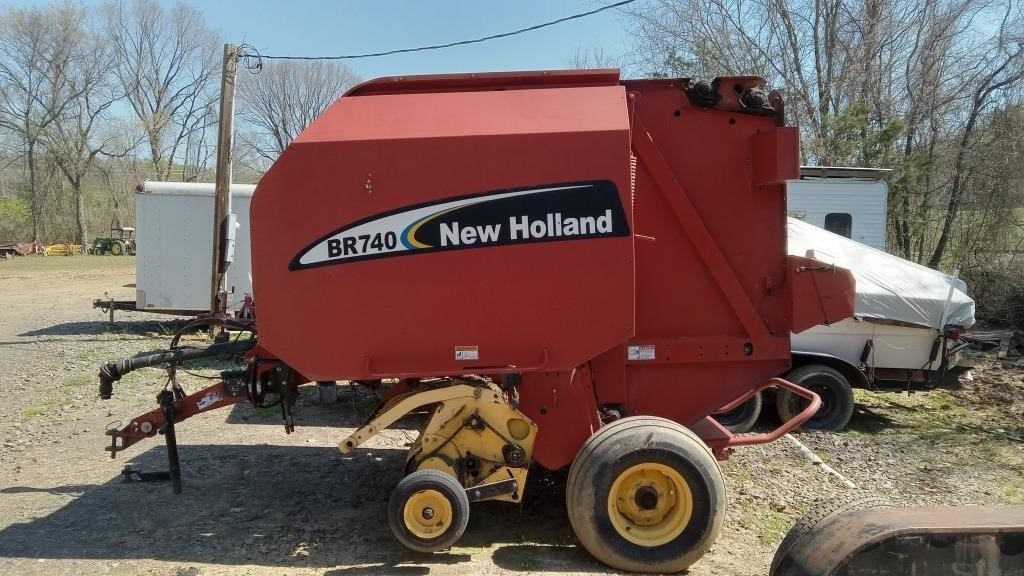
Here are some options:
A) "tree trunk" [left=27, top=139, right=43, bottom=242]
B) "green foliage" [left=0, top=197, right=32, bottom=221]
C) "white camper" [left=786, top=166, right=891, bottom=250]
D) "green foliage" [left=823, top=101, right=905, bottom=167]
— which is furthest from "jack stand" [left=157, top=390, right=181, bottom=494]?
"tree trunk" [left=27, top=139, right=43, bottom=242]

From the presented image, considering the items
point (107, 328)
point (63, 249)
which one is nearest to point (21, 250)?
point (63, 249)

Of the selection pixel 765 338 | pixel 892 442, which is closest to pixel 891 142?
pixel 892 442

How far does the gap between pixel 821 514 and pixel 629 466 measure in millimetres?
1185

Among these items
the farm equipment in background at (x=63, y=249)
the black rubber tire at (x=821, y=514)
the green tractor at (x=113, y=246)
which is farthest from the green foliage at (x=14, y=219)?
the black rubber tire at (x=821, y=514)

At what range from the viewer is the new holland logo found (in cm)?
402

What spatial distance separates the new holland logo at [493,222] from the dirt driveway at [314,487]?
202 centimetres

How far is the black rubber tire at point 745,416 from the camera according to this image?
286 inches

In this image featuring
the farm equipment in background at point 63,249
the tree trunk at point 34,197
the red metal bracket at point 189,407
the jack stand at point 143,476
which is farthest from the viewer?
the tree trunk at point 34,197

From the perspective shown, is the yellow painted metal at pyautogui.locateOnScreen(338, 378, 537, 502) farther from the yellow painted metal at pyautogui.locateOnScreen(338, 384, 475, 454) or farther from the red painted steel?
the red painted steel

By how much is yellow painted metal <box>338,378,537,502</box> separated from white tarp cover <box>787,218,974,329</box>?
176 inches

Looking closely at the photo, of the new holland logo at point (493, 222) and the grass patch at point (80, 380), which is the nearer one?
the new holland logo at point (493, 222)

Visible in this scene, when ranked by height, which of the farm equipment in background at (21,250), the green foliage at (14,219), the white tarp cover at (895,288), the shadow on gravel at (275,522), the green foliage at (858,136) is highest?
the green foliage at (14,219)

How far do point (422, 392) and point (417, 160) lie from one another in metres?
1.49

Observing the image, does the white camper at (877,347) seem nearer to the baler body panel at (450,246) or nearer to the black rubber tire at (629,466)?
the black rubber tire at (629,466)
